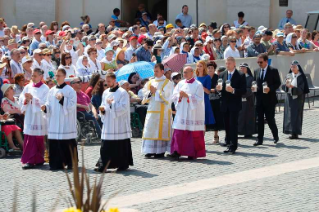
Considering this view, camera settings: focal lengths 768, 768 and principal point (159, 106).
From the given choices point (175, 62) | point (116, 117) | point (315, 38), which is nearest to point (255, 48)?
point (175, 62)

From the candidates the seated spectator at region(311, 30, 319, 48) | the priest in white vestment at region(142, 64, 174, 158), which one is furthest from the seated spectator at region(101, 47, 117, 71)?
the seated spectator at region(311, 30, 319, 48)

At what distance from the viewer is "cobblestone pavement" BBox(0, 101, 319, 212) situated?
34.3 feet

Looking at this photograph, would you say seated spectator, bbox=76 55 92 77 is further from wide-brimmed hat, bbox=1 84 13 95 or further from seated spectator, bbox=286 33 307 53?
seated spectator, bbox=286 33 307 53

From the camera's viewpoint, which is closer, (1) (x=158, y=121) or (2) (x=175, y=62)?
(1) (x=158, y=121)

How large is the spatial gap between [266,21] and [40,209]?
21955 millimetres

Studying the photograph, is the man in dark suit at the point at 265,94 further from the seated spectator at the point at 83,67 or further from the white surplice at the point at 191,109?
the seated spectator at the point at 83,67

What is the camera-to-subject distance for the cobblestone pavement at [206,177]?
34.3 ft

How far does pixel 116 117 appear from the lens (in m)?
13.0

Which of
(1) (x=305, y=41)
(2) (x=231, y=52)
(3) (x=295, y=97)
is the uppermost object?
(1) (x=305, y=41)

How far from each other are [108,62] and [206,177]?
6886 mm

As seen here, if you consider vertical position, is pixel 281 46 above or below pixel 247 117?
above

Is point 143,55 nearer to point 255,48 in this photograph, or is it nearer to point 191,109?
point 255,48

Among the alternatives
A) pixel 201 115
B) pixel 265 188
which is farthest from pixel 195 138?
pixel 265 188

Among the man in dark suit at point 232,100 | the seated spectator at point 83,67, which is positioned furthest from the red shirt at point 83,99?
the man in dark suit at point 232,100
